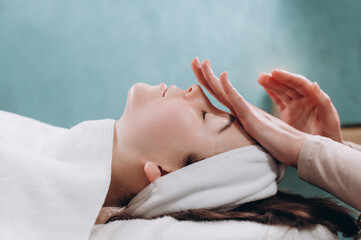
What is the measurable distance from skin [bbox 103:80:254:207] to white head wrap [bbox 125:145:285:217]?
0.03m

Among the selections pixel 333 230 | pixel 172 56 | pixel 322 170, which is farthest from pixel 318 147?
pixel 172 56

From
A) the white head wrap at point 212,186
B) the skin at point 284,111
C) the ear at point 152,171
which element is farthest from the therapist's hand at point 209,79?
the ear at point 152,171

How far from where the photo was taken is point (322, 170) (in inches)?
28.5

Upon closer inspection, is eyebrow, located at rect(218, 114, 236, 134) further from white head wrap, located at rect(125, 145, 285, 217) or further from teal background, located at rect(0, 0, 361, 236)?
teal background, located at rect(0, 0, 361, 236)

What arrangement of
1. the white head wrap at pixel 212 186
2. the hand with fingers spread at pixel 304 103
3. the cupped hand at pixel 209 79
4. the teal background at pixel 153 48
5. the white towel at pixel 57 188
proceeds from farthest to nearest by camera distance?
the teal background at pixel 153 48 → the hand with fingers spread at pixel 304 103 → the cupped hand at pixel 209 79 → the white head wrap at pixel 212 186 → the white towel at pixel 57 188

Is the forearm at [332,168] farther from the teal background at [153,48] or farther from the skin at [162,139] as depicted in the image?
the teal background at [153,48]

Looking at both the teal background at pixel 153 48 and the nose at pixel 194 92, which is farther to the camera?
the teal background at pixel 153 48

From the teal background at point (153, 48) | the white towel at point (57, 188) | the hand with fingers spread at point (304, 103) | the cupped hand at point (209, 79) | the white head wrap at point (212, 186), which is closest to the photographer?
the white towel at point (57, 188)

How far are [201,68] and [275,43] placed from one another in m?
1.36

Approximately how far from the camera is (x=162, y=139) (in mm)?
755

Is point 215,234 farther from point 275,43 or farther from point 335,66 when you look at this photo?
point 335,66

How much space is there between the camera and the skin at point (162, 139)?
29.8 inches

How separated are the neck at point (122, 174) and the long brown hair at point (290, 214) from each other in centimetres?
6

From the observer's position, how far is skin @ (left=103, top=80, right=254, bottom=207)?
2.48 feet
